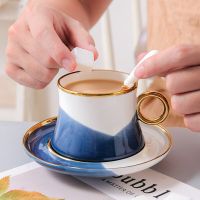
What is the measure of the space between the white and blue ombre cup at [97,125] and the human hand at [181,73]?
3 cm

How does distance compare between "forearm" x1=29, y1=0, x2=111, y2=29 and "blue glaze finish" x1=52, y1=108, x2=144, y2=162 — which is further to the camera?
"forearm" x1=29, y1=0, x2=111, y2=29

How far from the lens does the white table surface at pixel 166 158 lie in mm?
489

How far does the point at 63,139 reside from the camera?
1.69 feet

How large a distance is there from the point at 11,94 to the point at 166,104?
3.38ft

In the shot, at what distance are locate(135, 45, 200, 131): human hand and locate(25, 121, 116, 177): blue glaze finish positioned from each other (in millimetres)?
Answer: 107

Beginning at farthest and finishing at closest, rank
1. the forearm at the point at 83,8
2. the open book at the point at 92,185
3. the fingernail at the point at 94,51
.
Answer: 1. the forearm at the point at 83,8
2. the fingernail at the point at 94,51
3. the open book at the point at 92,185

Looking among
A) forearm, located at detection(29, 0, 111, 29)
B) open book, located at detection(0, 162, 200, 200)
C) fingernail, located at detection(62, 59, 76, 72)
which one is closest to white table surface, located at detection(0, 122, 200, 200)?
open book, located at detection(0, 162, 200, 200)

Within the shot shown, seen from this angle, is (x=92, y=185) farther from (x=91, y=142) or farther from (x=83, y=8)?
(x=83, y=8)

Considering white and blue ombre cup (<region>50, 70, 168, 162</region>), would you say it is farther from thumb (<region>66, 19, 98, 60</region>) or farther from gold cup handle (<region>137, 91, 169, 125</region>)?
thumb (<region>66, 19, 98, 60</region>)

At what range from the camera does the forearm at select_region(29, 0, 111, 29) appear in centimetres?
83

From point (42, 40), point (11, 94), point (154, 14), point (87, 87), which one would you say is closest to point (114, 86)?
point (87, 87)

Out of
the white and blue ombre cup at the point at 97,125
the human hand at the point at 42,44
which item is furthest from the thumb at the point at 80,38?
the white and blue ombre cup at the point at 97,125

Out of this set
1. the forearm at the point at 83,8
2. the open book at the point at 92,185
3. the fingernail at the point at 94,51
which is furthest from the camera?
the forearm at the point at 83,8

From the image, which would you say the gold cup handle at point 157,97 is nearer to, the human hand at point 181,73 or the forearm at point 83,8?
the human hand at point 181,73
